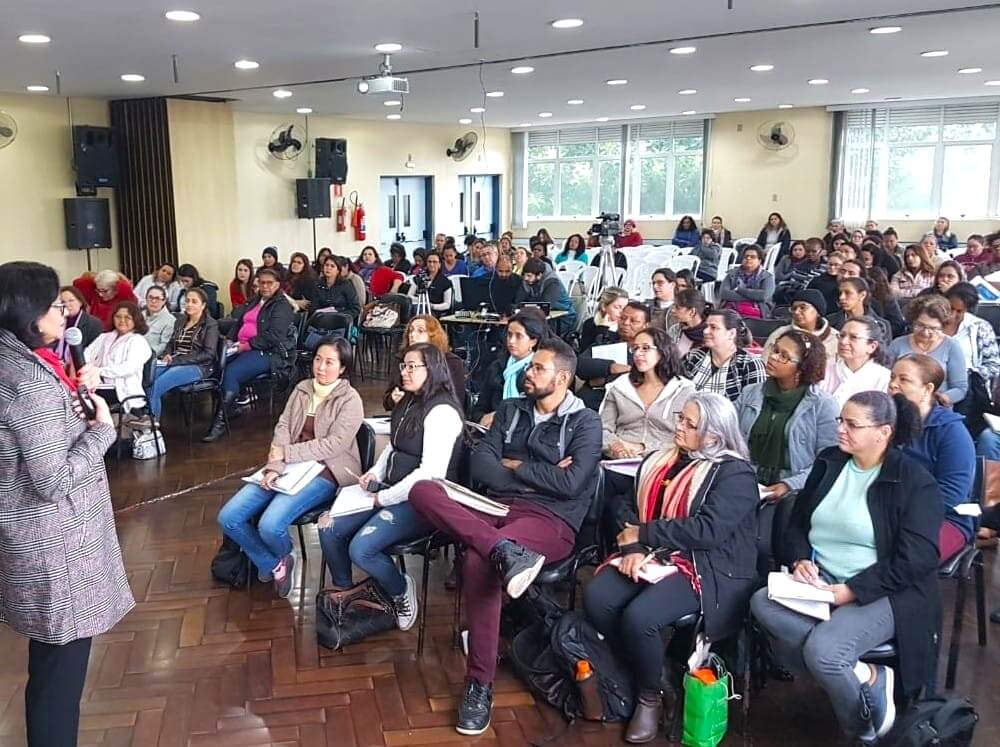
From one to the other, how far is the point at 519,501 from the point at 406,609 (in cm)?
73

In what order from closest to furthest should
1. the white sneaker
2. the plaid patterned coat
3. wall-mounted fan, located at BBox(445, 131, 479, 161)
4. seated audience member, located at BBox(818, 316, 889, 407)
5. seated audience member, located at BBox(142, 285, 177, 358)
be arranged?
the plaid patterned coat < the white sneaker < seated audience member, located at BBox(818, 316, 889, 407) < seated audience member, located at BBox(142, 285, 177, 358) < wall-mounted fan, located at BBox(445, 131, 479, 161)

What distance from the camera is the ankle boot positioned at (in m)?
2.86

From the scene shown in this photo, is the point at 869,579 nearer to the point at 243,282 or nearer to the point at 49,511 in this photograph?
the point at 49,511

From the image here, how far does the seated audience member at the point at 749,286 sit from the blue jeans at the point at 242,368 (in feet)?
13.8

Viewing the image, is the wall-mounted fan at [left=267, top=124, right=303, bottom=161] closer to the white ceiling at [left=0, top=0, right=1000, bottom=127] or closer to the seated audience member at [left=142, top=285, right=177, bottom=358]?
the white ceiling at [left=0, top=0, right=1000, bottom=127]

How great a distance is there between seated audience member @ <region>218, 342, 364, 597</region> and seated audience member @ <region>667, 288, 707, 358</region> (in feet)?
6.45

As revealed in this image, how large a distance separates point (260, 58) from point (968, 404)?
5812 mm

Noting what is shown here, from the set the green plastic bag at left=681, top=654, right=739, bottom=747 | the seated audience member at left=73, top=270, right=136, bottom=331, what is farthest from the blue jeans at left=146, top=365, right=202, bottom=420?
the green plastic bag at left=681, top=654, right=739, bottom=747

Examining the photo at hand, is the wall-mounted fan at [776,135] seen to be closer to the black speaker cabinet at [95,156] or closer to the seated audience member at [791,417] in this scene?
A: the black speaker cabinet at [95,156]

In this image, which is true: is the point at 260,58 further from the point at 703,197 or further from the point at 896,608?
the point at 703,197

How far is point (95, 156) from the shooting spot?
10289mm

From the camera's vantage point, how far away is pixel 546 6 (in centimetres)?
539

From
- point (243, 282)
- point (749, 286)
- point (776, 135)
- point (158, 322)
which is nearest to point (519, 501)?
point (158, 322)

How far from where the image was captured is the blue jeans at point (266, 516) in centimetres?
373
